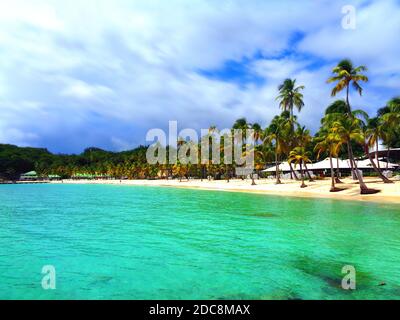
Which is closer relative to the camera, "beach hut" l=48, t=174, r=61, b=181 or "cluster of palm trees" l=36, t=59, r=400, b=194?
"cluster of palm trees" l=36, t=59, r=400, b=194

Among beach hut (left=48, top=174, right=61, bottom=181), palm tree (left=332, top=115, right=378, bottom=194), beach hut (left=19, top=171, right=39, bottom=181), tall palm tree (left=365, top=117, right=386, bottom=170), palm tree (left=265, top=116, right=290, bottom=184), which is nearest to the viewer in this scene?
palm tree (left=332, top=115, right=378, bottom=194)

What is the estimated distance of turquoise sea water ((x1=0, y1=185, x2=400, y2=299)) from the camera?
7.72m

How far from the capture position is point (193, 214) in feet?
69.7

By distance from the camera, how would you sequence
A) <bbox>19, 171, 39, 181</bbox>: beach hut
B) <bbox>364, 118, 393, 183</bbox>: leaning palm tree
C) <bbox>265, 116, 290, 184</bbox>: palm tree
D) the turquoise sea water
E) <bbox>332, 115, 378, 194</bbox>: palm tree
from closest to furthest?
the turquoise sea water → <bbox>332, 115, 378, 194</bbox>: palm tree → <bbox>364, 118, 393, 183</bbox>: leaning palm tree → <bbox>265, 116, 290, 184</bbox>: palm tree → <bbox>19, 171, 39, 181</bbox>: beach hut

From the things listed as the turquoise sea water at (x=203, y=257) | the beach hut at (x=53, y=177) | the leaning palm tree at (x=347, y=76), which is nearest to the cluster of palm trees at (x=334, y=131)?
the leaning palm tree at (x=347, y=76)

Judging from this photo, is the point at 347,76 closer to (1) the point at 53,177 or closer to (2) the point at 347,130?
(2) the point at 347,130

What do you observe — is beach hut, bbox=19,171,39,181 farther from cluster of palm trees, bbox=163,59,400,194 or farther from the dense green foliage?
cluster of palm trees, bbox=163,59,400,194

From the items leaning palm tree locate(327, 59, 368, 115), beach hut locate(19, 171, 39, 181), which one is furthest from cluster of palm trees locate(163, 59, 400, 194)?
beach hut locate(19, 171, 39, 181)

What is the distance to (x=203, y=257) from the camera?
34.6ft

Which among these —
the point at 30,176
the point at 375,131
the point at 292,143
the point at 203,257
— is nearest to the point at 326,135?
the point at 375,131

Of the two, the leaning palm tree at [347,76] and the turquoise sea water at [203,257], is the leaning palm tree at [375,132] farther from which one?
the turquoise sea water at [203,257]

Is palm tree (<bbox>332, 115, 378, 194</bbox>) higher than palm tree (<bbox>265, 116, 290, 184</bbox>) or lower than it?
lower
